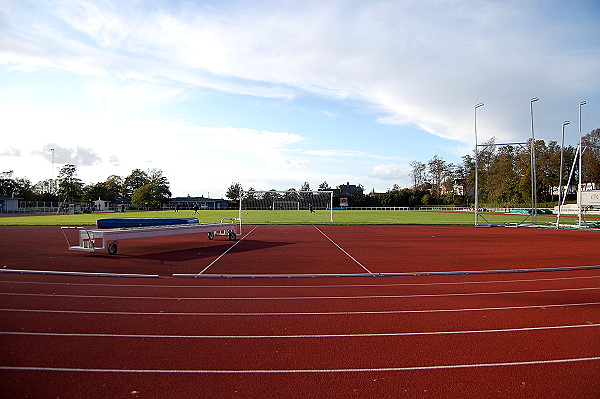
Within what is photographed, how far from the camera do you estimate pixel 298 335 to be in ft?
18.4

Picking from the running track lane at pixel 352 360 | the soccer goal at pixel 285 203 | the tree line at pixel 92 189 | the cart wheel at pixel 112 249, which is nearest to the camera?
the running track lane at pixel 352 360

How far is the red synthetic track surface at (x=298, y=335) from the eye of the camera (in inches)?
163

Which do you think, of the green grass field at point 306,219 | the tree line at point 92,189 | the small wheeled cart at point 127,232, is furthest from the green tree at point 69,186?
the small wheeled cart at point 127,232

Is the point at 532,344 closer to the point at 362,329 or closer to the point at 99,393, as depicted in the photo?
the point at 362,329

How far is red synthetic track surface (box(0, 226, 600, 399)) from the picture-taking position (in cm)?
414

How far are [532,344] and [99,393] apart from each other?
5.06 meters

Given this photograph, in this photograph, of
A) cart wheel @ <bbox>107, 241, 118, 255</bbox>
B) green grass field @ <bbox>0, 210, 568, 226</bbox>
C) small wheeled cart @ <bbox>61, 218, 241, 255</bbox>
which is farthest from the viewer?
green grass field @ <bbox>0, 210, 568, 226</bbox>

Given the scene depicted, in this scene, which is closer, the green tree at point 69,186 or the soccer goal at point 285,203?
the soccer goal at point 285,203

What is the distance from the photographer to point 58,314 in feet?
21.2

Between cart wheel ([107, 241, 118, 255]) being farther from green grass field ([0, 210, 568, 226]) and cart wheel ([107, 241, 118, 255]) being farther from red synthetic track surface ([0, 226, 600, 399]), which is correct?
green grass field ([0, 210, 568, 226])

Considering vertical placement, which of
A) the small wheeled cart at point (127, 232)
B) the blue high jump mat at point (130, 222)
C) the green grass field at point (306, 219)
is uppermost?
the blue high jump mat at point (130, 222)

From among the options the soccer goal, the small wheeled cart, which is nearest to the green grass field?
the soccer goal

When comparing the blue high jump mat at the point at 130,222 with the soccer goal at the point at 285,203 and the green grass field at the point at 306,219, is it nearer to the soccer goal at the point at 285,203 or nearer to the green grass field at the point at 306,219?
the green grass field at the point at 306,219

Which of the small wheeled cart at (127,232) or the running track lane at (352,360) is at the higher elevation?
the small wheeled cart at (127,232)
